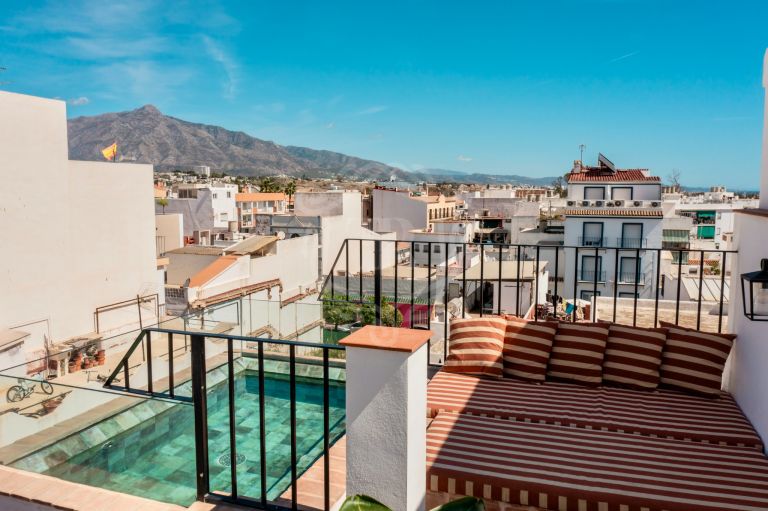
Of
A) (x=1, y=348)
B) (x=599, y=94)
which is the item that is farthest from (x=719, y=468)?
(x=599, y=94)

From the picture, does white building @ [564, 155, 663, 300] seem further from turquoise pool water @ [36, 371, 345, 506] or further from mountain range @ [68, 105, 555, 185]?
mountain range @ [68, 105, 555, 185]

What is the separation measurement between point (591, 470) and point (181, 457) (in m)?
1.72

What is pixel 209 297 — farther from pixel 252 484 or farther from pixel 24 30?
pixel 24 30

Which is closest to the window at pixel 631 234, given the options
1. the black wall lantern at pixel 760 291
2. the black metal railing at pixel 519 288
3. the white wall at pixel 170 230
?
the black metal railing at pixel 519 288

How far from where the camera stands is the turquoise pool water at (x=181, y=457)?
7.87 feet

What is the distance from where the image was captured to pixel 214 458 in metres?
2.53

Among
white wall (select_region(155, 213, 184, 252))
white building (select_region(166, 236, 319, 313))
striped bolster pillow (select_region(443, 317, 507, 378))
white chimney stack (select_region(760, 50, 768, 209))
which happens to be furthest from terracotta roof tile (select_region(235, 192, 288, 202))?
white chimney stack (select_region(760, 50, 768, 209))

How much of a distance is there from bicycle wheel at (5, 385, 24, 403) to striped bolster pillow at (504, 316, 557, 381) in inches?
109

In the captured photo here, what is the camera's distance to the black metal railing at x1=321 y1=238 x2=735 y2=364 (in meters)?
4.33

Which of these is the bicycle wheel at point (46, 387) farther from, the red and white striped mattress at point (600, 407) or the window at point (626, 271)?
the window at point (626, 271)

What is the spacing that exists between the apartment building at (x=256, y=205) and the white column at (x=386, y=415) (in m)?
41.6

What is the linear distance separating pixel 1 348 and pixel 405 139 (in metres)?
69.9

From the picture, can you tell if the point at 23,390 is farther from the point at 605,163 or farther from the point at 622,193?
the point at 605,163

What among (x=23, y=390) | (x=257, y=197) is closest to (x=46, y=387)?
(x=23, y=390)
